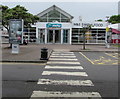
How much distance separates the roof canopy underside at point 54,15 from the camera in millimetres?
36562

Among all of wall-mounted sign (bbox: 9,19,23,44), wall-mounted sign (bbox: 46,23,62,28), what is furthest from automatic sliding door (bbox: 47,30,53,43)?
wall-mounted sign (bbox: 9,19,23,44)

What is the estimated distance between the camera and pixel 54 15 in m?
36.9

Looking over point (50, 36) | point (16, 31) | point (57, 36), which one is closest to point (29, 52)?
point (16, 31)

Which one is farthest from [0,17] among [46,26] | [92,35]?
[92,35]

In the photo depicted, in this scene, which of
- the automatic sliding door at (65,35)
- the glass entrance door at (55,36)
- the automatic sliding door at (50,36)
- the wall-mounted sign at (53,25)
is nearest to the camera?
the wall-mounted sign at (53,25)

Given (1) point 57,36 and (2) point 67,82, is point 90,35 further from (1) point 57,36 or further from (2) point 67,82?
(2) point 67,82

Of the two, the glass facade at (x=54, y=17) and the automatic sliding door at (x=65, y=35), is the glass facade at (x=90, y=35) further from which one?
the glass facade at (x=54, y=17)

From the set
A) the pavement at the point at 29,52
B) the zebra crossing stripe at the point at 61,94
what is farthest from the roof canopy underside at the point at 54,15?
the zebra crossing stripe at the point at 61,94

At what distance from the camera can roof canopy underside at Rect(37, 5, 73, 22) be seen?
36562 millimetres

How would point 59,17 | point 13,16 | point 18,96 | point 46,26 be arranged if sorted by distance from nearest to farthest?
point 18,96 < point 13,16 < point 46,26 < point 59,17

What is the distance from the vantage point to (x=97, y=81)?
7555 mm

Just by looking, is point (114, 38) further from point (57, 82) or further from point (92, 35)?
point (57, 82)

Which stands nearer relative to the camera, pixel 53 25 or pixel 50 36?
pixel 53 25

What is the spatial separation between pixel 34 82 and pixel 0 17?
1597 centimetres
